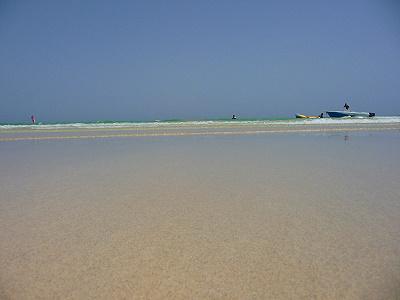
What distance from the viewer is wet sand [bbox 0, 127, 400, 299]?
59.0 inches

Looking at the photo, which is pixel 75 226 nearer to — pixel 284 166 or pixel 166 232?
pixel 166 232

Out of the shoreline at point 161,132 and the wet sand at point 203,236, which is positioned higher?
the shoreline at point 161,132

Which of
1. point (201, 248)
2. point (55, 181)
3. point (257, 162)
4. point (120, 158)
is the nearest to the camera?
point (201, 248)

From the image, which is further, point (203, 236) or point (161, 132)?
point (161, 132)

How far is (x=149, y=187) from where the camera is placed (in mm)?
3623

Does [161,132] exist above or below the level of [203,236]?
above

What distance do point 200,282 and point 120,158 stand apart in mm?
4823

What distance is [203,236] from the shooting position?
209cm

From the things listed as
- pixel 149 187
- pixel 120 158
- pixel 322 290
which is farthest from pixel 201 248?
pixel 120 158

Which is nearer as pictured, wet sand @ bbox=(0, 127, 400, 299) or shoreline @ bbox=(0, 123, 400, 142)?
wet sand @ bbox=(0, 127, 400, 299)

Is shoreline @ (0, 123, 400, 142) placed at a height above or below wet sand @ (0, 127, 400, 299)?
above

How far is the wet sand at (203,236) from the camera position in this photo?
1498mm

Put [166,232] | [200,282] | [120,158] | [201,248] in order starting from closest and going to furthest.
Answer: [200,282] → [201,248] → [166,232] → [120,158]

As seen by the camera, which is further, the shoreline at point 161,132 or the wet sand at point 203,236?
the shoreline at point 161,132
